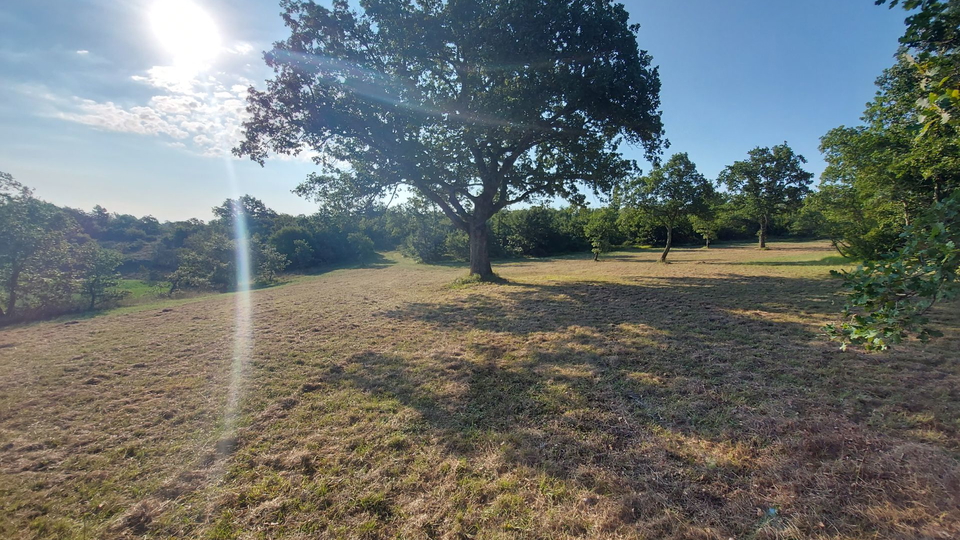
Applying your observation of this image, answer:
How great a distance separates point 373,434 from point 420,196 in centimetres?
1484

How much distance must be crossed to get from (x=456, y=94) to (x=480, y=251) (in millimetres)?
6460

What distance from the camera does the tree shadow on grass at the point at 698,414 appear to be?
2250 millimetres

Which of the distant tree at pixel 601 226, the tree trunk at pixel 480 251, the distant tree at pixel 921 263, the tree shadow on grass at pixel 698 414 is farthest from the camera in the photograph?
Result: the distant tree at pixel 601 226

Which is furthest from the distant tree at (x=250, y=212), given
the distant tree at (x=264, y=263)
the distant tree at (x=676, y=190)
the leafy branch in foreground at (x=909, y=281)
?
the leafy branch in foreground at (x=909, y=281)

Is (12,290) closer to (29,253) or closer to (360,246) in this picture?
(29,253)

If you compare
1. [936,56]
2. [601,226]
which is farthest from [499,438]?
[601,226]

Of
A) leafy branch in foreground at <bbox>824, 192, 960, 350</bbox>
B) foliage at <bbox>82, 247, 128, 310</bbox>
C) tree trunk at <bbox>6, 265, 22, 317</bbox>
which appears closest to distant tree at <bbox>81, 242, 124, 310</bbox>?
foliage at <bbox>82, 247, 128, 310</bbox>

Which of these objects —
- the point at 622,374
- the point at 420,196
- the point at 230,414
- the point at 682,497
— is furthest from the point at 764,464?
the point at 420,196

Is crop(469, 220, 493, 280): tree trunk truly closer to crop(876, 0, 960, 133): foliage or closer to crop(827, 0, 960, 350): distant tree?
crop(876, 0, 960, 133): foliage

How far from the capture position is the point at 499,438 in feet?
10.5

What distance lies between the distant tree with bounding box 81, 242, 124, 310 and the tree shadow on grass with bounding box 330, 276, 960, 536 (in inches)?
634

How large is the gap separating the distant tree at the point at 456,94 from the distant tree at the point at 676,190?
318 inches

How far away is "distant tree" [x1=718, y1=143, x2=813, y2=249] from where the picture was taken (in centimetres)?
3031

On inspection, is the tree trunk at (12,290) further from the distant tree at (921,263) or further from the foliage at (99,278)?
the distant tree at (921,263)
